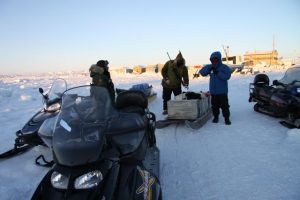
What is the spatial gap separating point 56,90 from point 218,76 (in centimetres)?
366

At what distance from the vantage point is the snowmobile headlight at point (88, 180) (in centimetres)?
238

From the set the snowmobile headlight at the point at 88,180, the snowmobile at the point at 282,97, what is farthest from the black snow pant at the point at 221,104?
the snowmobile headlight at the point at 88,180

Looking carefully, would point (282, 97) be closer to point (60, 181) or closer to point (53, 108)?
point (53, 108)

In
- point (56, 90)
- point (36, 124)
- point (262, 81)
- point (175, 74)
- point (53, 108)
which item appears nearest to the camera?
point (36, 124)

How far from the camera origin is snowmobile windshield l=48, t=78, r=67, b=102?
239 inches

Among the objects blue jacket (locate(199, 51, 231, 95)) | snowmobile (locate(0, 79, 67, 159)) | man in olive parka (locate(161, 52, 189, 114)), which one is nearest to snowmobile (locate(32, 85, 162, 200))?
snowmobile (locate(0, 79, 67, 159))

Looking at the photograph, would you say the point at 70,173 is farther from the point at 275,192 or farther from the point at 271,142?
the point at 271,142

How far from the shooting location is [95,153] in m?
2.52

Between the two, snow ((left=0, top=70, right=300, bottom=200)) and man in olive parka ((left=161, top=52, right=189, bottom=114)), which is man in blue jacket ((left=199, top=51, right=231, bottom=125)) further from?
man in olive parka ((left=161, top=52, right=189, bottom=114))

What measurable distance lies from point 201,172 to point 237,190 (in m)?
0.74

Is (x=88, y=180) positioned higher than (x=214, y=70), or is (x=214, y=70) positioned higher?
(x=214, y=70)

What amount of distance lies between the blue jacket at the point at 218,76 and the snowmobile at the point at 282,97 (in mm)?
1221

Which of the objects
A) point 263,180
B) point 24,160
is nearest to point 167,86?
point 24,160

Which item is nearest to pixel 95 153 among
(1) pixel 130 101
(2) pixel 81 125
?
(2) pixel 81 125
